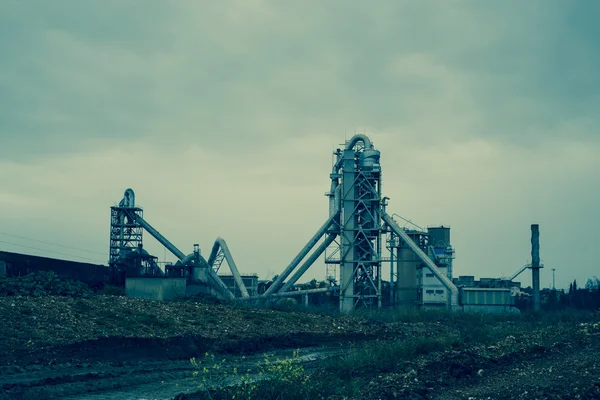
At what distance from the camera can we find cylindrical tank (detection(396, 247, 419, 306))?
5231 centimetres

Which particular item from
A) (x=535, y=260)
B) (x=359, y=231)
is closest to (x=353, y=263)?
(x=359, y=231)

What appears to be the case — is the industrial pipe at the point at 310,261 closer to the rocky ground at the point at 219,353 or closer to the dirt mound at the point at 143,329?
the dirt mound at the point at 143,329

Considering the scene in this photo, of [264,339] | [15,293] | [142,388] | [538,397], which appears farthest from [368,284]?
[538,397]

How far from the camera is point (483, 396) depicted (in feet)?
41.8

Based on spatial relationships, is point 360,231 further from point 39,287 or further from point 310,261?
point 39,287

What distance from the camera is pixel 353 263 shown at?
4703 centimetres

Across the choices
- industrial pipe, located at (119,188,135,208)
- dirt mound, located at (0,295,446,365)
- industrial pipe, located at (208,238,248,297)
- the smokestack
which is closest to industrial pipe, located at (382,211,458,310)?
the smokestack

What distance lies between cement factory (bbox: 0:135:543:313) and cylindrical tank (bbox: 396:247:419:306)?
0.08m

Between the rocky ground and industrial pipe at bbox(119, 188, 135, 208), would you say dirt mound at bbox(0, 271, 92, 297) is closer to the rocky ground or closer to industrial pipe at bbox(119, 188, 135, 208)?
the rocky ground

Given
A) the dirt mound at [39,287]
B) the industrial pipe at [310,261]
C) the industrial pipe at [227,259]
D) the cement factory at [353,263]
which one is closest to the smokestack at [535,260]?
the cement factory at [353,263]

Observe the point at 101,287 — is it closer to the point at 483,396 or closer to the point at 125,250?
the point at 125,250

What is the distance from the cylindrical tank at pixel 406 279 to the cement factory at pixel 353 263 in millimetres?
78

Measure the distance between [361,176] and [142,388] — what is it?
→ 3328cm

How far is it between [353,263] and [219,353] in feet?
80.2
